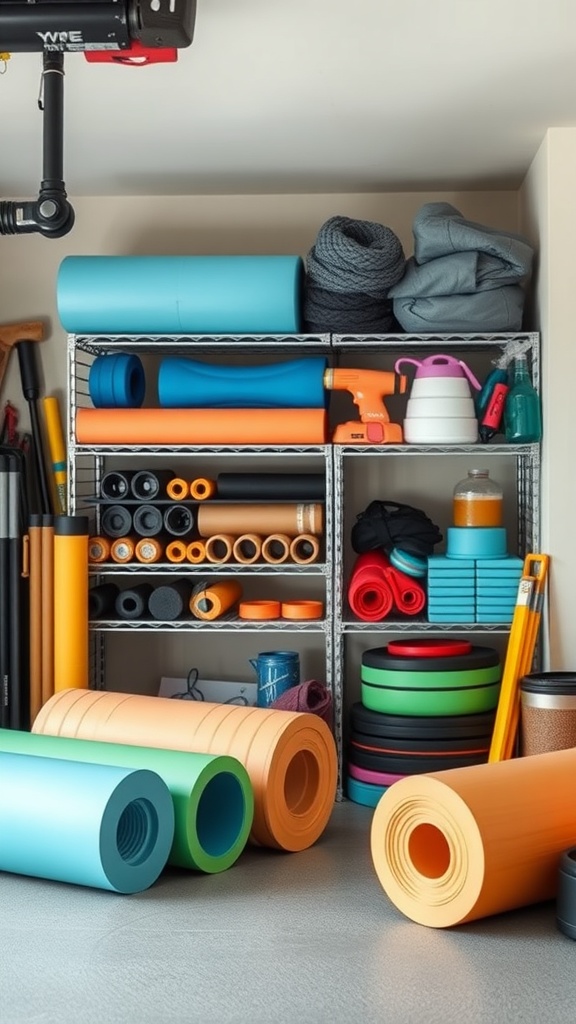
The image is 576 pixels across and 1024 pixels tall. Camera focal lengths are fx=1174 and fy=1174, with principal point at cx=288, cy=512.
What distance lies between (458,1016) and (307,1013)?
1.07ft

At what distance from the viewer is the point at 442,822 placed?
3041 mm

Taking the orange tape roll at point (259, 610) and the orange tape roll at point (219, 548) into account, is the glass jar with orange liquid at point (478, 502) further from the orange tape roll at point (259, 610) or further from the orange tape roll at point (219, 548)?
the orange tape roll at point (219, 548)

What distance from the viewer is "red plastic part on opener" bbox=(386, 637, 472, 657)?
4.33m

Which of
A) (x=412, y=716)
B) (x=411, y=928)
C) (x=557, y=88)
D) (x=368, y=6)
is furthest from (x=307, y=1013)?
(x=557, y=88)

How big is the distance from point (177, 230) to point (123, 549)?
1.43 meters

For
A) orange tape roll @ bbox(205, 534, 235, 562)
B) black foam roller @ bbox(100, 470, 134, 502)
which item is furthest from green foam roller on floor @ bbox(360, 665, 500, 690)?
black foam roller @ bbox(100, 470, 134, 502)

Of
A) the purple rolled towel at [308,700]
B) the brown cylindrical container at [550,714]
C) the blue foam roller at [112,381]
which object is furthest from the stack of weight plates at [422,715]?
the blue foam roller at [112,381]

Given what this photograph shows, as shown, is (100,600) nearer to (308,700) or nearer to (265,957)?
(308,700)

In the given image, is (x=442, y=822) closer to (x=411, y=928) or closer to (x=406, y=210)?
(x=411, y=928)

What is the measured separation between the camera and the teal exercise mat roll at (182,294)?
173 inches

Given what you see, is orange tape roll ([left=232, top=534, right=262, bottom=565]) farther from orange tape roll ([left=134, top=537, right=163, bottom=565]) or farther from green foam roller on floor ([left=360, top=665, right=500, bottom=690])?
green foam roller on floor ([left=360, top=665, right=500, bottom=690])

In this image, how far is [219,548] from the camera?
14.9ft

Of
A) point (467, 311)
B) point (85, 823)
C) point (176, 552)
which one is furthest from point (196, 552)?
point (85, 823)

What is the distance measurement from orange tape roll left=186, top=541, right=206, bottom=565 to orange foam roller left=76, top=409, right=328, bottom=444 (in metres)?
0.39
